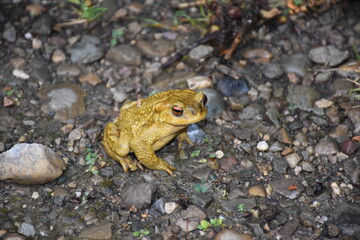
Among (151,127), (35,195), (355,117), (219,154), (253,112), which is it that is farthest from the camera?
(253,112)

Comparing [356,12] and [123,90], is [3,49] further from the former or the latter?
[356,12]

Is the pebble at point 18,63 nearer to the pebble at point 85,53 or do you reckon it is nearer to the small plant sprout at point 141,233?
the pebble at point 85,53

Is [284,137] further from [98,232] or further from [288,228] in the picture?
[98,232]

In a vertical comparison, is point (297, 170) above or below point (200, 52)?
below

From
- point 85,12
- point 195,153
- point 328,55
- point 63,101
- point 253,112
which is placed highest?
point 85,12

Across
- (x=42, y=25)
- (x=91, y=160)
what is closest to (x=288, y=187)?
(x=91, y=160)

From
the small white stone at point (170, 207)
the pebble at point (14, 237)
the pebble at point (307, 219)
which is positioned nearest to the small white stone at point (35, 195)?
the pebble at point (14, 237)

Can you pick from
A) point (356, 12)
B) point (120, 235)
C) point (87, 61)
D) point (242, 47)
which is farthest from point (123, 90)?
point (356, 12)
